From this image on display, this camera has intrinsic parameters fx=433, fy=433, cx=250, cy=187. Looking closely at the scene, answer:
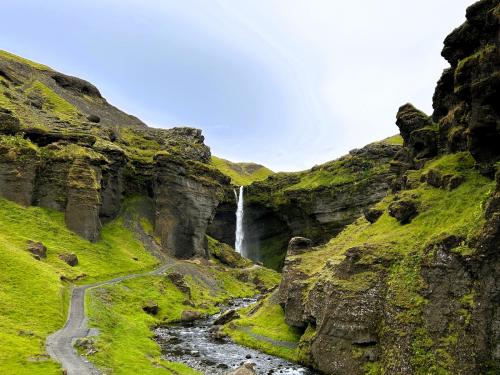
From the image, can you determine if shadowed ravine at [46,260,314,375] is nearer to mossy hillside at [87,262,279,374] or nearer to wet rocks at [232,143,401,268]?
mossy hillside at [87,262,279,374]

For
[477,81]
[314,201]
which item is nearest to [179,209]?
[314,201]

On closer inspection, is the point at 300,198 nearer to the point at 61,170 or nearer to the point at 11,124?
the point at 61,170

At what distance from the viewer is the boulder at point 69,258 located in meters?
90.9

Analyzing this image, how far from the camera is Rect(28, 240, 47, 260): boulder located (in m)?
82.9

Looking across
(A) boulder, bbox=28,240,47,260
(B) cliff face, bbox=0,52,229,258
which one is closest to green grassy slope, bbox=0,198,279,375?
(A) boulder, bbox=28,240,47,260

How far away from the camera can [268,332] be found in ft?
221

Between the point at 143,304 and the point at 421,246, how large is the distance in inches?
2212

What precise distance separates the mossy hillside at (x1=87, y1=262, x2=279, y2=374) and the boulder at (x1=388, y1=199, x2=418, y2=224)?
32854 mm

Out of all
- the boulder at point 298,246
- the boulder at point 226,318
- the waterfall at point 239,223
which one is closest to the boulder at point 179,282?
the boulder at point 226,318

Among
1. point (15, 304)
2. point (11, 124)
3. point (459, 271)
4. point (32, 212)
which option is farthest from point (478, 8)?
point (11, 124)

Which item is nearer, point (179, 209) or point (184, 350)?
point (184, 350)

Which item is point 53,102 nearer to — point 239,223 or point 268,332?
point 239,223

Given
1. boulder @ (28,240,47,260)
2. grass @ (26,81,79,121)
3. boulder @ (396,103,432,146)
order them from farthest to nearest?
1. grass @ (26,81,79,121)
2. boulder @ (396,103,432,146)
3. boulder @ (28,240,47,260)

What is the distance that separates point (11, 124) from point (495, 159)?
109 metres
